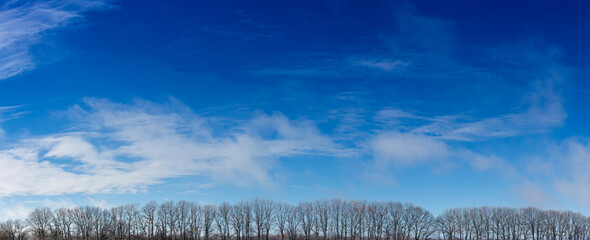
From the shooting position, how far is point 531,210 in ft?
513

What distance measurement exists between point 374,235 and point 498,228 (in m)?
41.7

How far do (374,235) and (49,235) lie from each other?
94.9 meters

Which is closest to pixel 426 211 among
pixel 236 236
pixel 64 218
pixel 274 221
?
pixel 274 221

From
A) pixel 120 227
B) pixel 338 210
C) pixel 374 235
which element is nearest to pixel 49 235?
pixel 120 227

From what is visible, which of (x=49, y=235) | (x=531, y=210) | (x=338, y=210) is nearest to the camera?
(x=49, y=235)

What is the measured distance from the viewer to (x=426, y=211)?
148m

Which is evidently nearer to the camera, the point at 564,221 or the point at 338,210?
the point at 338,210

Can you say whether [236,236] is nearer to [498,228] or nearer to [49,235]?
[49,235]

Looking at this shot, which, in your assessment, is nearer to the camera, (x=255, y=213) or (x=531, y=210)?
(x=255, y=213)

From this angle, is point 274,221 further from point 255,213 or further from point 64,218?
point 64,218

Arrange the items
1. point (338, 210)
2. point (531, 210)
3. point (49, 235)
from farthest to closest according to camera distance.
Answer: point (531, 210)
point (338, 210)
point (49, 235)

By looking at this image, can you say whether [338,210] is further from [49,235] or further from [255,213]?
[49,235]

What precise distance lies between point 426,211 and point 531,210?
37.7 metres

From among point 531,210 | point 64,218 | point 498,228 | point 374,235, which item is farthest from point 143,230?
point 531,210
